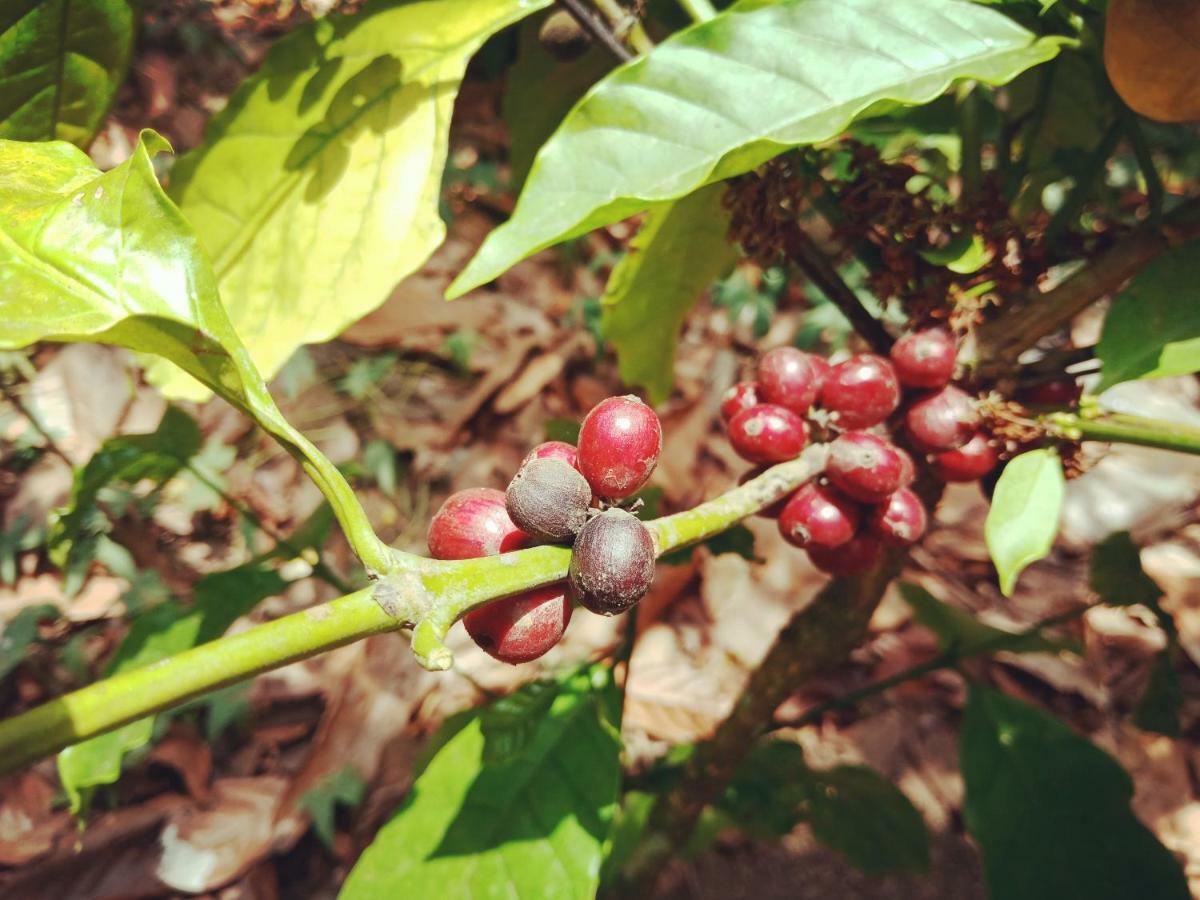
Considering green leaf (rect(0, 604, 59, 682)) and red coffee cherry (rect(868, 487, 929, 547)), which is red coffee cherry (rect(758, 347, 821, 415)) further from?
green leaf (rect(0, 604, 59, 682))

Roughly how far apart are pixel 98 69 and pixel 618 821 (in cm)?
187

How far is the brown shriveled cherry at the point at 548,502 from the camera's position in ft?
2.05

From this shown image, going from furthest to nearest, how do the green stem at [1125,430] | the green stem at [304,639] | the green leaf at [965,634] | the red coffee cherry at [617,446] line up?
the green leaf at [965,634], the green stem at [1125,430], the red coffee cherry at [617,446], the green stem at [304,639]

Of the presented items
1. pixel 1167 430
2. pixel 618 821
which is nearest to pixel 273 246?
pixel 1167 430

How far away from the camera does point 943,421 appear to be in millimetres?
906

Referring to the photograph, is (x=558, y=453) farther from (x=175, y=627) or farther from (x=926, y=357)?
(x=175, y=627)

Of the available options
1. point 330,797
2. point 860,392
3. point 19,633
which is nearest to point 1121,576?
point 860,392

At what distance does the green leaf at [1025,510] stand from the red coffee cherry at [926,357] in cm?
13

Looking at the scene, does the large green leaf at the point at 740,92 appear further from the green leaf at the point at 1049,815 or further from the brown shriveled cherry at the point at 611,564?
the green leaf at the point at 1049,815

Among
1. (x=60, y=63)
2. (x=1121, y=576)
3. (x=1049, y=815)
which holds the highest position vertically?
(x=60, y=63)

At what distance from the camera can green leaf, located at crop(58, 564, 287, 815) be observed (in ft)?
3.90

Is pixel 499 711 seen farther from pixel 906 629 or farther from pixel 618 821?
pixel 906 629

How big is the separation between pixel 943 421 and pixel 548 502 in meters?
0.53

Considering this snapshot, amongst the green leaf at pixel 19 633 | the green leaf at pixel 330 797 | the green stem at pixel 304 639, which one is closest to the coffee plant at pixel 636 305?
the green stem at pixel 304 639
